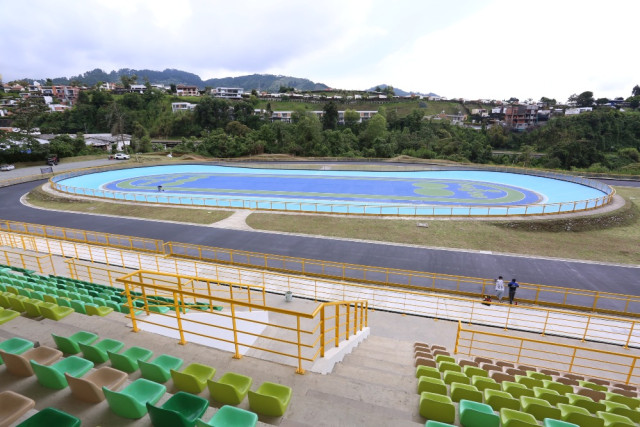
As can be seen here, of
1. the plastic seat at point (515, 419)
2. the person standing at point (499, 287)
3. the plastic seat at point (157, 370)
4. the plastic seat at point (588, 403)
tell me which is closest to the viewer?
the plastic seat at point (515, 419)

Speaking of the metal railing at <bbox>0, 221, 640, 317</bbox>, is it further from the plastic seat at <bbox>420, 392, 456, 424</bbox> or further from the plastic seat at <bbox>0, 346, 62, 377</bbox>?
the plastic seat at <bbox>420, 392, 456, 424</bbox>

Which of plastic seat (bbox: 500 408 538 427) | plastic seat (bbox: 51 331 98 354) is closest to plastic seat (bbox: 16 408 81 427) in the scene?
plastic seat (bbox: 51 331 98 354)

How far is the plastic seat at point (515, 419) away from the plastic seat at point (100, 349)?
19.1 feet

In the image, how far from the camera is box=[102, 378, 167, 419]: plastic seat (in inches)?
142

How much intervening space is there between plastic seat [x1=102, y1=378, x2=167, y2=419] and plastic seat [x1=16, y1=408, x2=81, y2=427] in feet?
1.26

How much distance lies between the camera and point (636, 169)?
169ft

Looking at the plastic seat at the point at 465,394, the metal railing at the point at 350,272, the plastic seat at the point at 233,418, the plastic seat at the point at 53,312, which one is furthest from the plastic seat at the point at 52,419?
the metal railing at the point at 350,272

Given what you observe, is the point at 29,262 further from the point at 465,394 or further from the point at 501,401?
the point at 501,401

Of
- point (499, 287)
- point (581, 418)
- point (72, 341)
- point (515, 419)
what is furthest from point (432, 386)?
point (499, 287)

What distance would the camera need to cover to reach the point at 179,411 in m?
3.76

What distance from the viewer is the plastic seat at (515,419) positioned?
12.6ft

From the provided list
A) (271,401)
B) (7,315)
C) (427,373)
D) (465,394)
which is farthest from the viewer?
(7,315)

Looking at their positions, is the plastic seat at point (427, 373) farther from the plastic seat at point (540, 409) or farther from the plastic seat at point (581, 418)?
the plastic seat at point (581, 418)

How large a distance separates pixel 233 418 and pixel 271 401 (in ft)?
1.68
